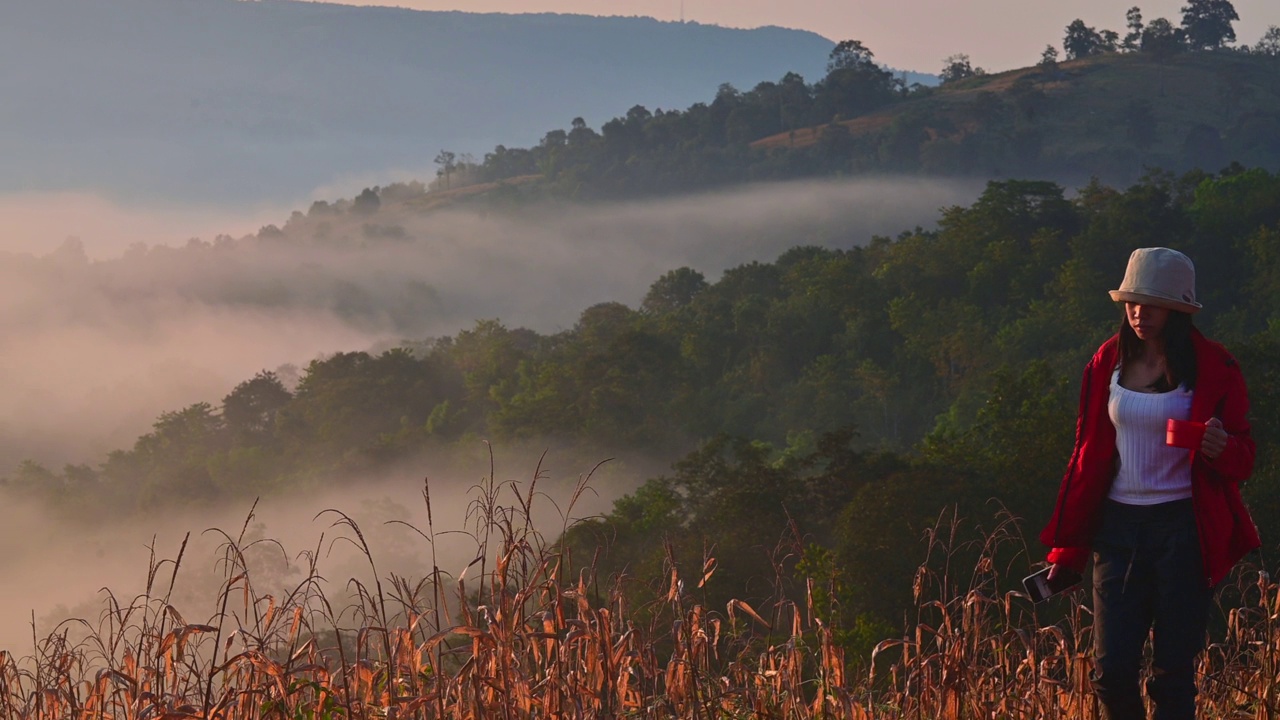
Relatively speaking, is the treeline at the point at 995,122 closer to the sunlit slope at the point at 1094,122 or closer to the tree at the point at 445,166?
the sunlit slope at the point at 1094,122

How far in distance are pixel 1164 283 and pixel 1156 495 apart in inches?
21.0

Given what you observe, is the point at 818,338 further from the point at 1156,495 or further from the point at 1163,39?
the point at 1163,39

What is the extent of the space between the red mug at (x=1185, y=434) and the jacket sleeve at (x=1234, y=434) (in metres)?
0.06

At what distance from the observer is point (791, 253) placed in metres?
59.4

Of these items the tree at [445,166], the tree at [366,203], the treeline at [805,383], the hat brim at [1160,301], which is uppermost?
the tree at [445,166]

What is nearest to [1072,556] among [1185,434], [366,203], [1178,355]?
[1185,434]

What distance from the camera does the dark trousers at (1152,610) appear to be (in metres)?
2.99

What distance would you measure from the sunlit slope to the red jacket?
9143 cm

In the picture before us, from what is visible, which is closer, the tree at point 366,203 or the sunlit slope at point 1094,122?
the sunlit slope at point 1094,122

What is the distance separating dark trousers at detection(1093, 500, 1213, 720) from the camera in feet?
9.80

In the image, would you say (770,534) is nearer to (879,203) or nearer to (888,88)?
(879,203)

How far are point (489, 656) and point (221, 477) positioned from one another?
188 ft

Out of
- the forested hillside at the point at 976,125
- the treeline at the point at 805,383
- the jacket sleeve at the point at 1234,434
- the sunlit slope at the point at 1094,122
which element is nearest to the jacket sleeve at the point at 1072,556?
the jacket sleeve at the point at 1234,434

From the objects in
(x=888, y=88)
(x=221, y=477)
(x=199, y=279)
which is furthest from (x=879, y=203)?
(x=199, y=279)
